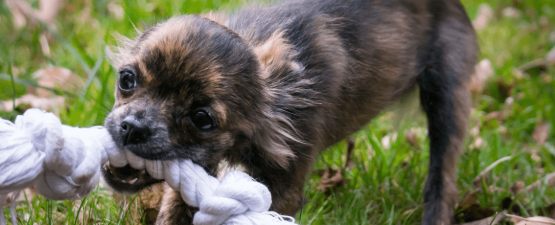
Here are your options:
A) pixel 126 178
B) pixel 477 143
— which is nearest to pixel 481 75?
pixel 477 143

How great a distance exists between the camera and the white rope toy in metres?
1.84

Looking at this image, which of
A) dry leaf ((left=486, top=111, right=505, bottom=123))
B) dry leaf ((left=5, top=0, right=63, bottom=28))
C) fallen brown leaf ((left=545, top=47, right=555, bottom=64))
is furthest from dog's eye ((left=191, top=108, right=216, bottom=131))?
fallen brown leaf ((left=545, top=47, right=555, bottom=64))

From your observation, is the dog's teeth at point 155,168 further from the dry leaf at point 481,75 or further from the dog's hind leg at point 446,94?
the dry leaf at point 481,75

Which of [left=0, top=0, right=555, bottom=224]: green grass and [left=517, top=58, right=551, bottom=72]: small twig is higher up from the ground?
[left=0, top=0, right=555, bottom=224]: green grass

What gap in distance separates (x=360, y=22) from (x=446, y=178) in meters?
1.28

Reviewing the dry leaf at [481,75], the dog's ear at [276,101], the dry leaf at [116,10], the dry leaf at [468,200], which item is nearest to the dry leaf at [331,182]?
the dry leaf at [468,200]

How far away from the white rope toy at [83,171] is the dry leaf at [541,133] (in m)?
3.56

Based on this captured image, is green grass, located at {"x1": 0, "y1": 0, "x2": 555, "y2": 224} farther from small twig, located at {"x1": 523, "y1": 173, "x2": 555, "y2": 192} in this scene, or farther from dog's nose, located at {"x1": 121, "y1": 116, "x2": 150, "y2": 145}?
dog's nose, located at {"x1": 121, "y1": 116, "x2": 150, "y2": 145}

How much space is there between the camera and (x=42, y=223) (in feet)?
9.57

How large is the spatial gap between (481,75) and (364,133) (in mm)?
1975

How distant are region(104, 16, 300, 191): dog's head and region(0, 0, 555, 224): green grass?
2.17ft

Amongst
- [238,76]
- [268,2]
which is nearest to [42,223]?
[238,76]

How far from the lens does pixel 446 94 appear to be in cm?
409

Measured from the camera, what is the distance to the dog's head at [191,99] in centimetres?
246
